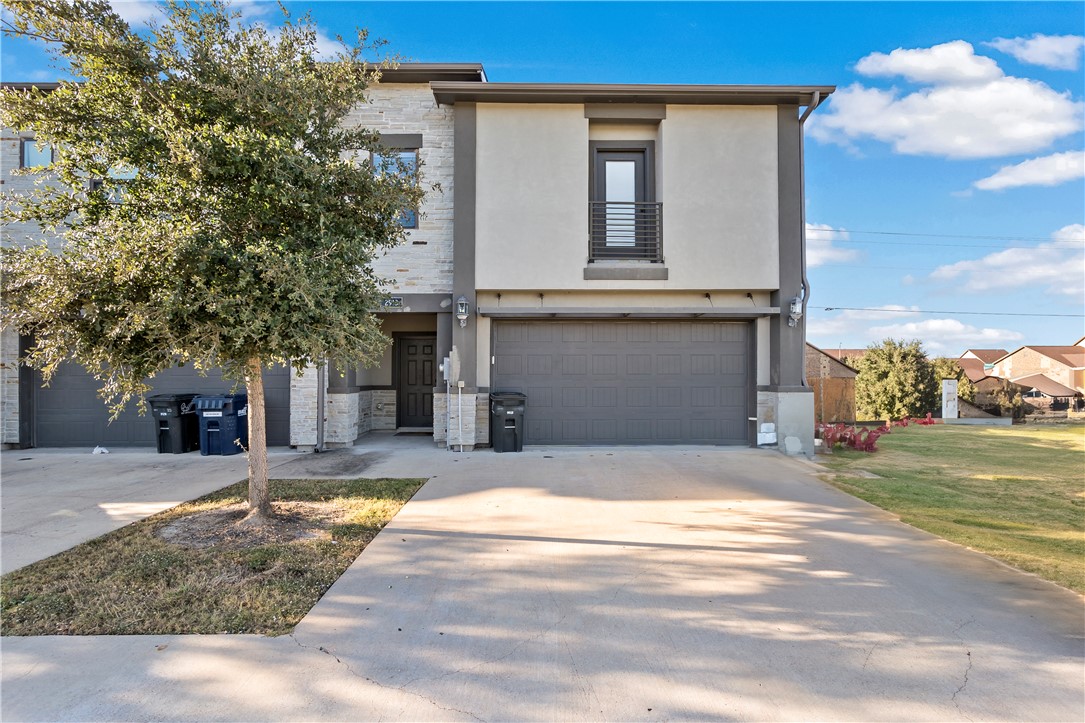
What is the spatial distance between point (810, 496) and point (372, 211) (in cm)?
622

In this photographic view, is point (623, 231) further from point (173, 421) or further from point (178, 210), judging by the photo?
point (173, 421)

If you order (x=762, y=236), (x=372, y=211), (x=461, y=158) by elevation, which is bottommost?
(x=372, y=211)

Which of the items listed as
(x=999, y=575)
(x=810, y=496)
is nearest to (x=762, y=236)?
(x=810, y=496)

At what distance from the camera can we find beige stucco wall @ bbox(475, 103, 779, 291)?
10094mm

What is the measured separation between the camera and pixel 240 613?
3.47 meters

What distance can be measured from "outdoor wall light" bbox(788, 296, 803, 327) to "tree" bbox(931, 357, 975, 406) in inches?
554

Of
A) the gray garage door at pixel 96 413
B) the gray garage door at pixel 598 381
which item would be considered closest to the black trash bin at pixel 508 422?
the gray garage door at pixel 598 381

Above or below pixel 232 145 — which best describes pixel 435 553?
below

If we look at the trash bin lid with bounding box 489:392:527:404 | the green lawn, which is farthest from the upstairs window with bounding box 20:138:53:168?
the green lawn

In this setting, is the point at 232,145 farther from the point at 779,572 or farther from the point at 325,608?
the point at 779,572

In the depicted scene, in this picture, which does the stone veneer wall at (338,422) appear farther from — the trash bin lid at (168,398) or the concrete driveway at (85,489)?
the trash bin lid at (168,398)

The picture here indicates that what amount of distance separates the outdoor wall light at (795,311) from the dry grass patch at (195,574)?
796 cm

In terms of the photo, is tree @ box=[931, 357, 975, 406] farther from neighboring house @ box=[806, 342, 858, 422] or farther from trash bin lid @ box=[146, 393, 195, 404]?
trash bin lid @ box=[146, 393, 195, 404]

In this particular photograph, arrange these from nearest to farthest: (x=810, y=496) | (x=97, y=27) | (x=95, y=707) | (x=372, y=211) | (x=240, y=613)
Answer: (x=95, y=707), (x=240, y=613), (x=97, y=27), (x=372, y=211), (x=810, y=496)
